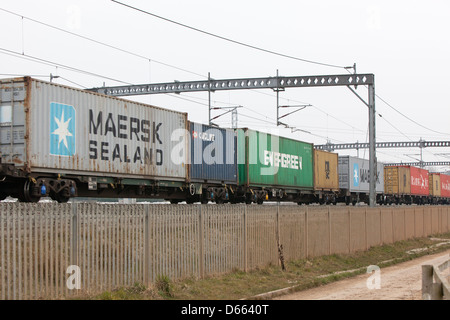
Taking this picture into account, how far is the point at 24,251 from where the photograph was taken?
902 cm

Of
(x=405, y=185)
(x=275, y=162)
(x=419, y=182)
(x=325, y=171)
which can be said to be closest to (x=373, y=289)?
(x=275, y=162)

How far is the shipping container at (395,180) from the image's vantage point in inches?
2093

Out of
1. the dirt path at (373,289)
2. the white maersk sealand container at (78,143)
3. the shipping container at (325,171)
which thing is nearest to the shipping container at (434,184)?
the shipping container at (325,171)

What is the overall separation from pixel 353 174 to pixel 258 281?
32.1 m

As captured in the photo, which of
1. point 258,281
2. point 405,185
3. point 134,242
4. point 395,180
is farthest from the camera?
point 405,185

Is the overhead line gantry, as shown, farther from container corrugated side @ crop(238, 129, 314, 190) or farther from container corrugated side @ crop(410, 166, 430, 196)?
container corrugated side @ crop(410, 166, 430, 196)

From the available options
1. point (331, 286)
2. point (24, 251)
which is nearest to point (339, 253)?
point (331, 286)

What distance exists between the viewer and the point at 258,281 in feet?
46.7

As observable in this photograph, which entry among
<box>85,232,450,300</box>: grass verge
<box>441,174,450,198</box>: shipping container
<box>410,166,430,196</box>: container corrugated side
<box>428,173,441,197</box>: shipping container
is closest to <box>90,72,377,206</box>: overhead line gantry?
<box>85,232,450,300</box>: grass verge

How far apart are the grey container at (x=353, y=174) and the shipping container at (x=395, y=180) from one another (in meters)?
4.02

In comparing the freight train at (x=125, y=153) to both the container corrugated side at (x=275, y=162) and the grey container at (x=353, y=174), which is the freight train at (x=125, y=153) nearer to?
the container corrugated side at (x=275, y=162)

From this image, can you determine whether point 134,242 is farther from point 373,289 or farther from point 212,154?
point 212,154

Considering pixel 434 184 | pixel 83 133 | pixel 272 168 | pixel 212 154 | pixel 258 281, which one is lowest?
pixel 258 281

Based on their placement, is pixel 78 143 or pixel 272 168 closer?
pixel 78 143
